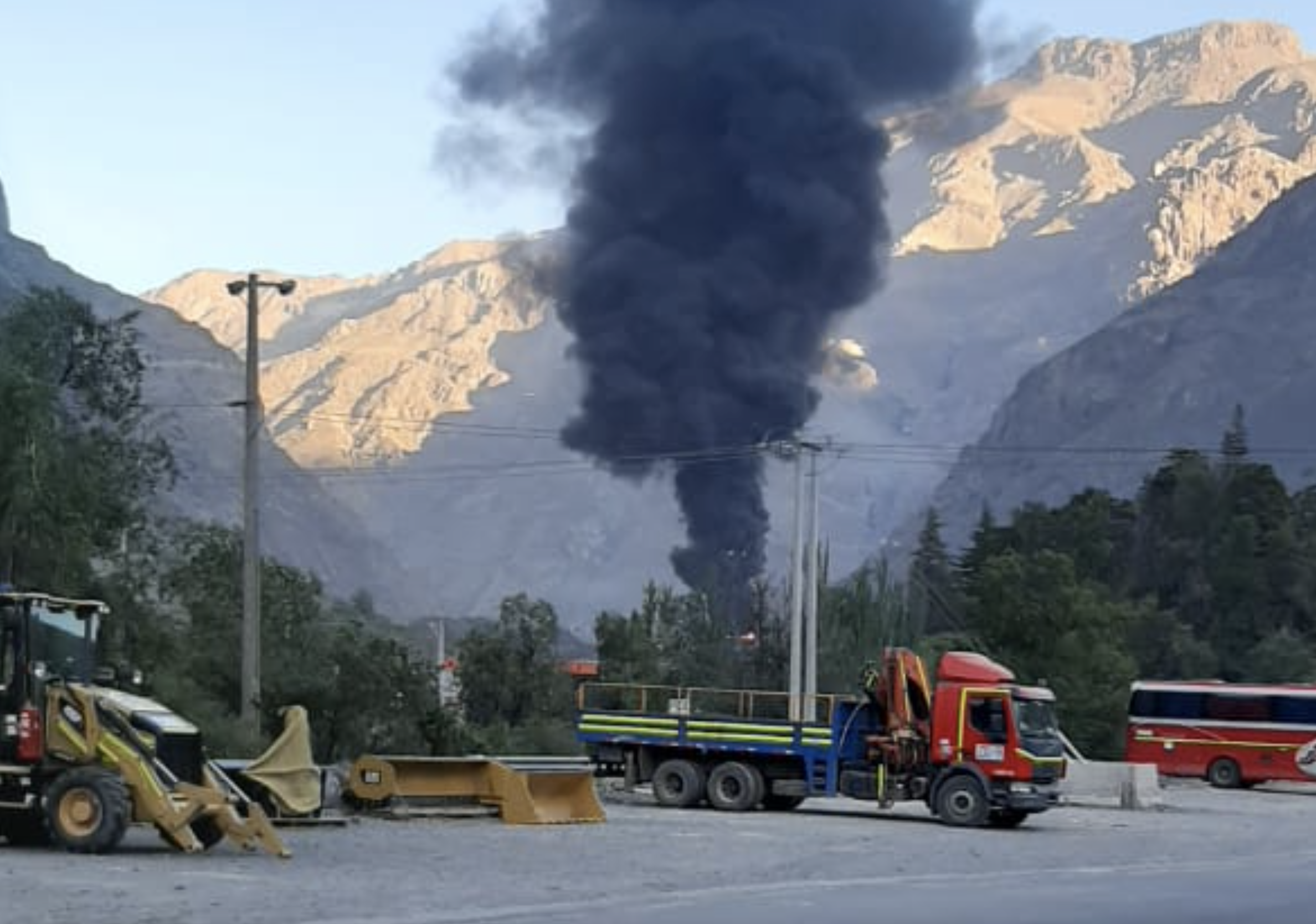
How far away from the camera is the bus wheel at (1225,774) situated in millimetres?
54031

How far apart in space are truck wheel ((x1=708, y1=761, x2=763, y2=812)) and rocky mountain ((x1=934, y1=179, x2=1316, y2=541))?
12100 cm

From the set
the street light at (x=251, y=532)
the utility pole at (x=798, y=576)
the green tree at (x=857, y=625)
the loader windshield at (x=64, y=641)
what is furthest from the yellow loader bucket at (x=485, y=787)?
the green tree at (x=857, y=625)

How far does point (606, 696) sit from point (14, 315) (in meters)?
16.2

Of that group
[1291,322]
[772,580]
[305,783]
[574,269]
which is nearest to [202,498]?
[574,269]

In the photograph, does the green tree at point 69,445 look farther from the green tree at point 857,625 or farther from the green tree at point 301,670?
the green tree at point 857,625

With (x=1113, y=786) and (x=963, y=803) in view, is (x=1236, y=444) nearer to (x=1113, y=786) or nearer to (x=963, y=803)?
(x=1113, y=786)

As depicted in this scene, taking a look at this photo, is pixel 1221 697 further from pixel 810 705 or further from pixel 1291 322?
pixel 1291 322

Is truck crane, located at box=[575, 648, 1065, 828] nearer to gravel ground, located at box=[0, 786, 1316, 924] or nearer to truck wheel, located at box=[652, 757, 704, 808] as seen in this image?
truck wheel, located at box=[652, 757, 704, 808]

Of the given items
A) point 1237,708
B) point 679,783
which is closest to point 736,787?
point 679,783

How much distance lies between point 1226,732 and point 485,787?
29241mm

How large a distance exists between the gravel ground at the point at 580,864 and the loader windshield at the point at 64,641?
194 centimetres

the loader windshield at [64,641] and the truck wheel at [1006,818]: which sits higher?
the loader windshield at [64,641]

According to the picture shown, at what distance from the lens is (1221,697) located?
54.7m

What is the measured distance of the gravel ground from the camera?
18.0 m
